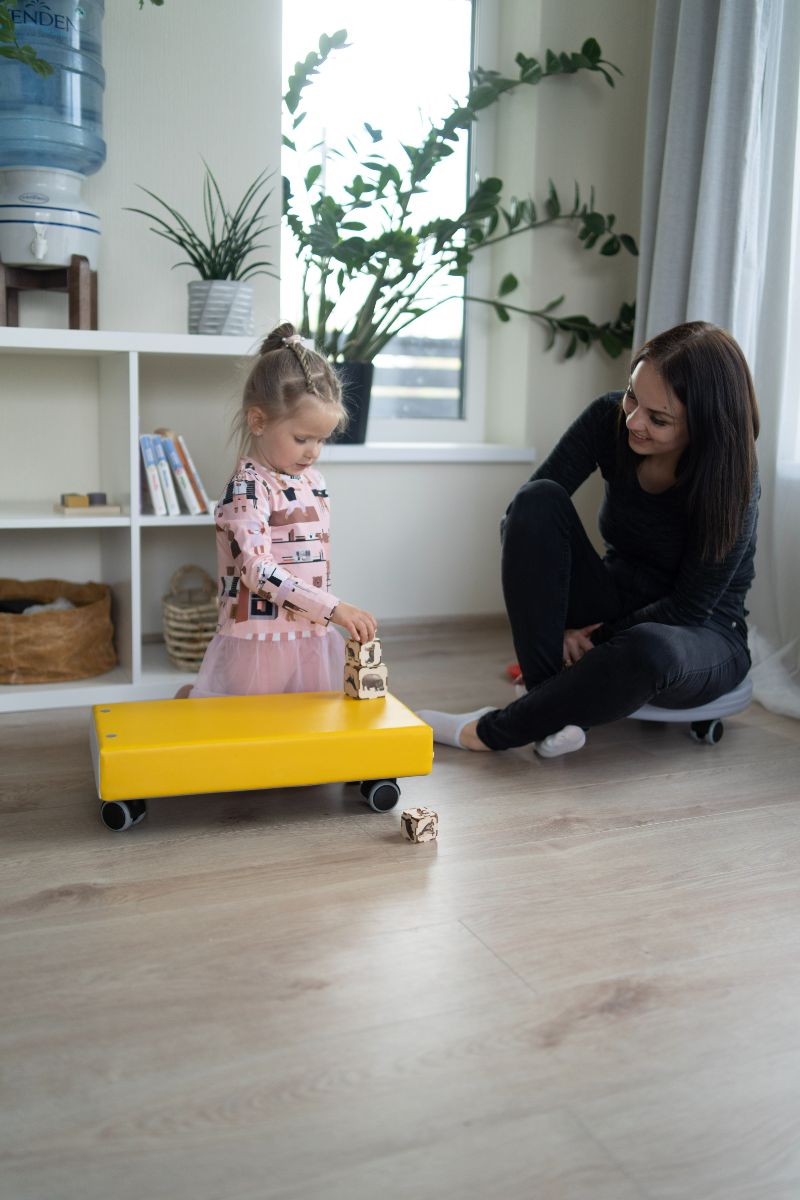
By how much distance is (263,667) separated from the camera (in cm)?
188

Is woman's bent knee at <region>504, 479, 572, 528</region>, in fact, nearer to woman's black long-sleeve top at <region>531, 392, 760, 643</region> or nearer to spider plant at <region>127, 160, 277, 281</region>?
woman's black long-sleeve top at <region>531, 392, 760, 643</region>

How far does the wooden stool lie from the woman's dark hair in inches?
42.3

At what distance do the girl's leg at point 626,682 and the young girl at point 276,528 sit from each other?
0.34 metres

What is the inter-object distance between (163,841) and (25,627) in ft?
2.62

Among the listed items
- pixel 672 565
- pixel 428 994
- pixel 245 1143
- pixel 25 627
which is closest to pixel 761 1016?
pixel 428 994

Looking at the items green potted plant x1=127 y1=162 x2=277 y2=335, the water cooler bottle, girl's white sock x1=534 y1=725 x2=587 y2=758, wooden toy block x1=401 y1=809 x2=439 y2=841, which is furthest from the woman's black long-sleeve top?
the water cooler bottle

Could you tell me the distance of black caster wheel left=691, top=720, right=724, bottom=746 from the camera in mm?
2043

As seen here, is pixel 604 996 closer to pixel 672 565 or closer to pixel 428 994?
pixel 428 994

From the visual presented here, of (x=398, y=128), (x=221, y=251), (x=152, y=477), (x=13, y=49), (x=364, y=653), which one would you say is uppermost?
(x=398, y=128)

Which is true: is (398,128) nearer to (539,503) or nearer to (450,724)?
(539,503)

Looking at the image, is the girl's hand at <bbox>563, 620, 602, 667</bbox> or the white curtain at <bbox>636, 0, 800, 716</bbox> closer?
the girl's hand at <bbox>563, 620, 602, 667</bbox>

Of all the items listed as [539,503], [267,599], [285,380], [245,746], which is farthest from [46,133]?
[245,746]

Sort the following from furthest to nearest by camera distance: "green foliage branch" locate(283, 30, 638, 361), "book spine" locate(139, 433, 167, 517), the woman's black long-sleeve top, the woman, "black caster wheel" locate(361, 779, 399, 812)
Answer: "green foliage branch" locate(283, 30, 638, 361), "book spine" locate(139, 433, 167, 517), the woman's black long-sleeve top, the woman, "black caster wheel" locate(361, 779, 399, 812)

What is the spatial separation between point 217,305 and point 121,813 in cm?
111
